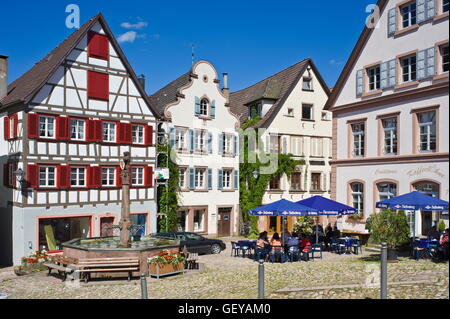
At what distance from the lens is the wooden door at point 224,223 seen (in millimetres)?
31172

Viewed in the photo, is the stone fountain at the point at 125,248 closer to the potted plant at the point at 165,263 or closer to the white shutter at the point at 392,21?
the potted plant at the point at 165,263

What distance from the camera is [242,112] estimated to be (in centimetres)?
3475

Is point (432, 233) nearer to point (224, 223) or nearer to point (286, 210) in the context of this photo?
point (286, 210)

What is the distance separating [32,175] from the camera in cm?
2283

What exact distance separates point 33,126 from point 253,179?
14.2 meters

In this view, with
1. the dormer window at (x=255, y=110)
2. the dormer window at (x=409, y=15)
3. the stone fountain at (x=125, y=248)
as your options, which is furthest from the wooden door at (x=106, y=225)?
the dormer window at (x=409, y=15)

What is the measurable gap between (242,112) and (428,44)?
2809 centimetres

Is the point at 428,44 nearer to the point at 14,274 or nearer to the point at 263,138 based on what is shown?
the point at 14,274

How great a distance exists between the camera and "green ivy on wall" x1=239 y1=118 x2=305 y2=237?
31234mm

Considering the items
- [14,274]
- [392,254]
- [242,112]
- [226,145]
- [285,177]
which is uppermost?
[242,112]

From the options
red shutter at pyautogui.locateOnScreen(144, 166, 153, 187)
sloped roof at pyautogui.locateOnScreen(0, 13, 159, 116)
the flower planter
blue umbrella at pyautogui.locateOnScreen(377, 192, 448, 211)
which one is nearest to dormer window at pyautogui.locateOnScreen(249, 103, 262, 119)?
sloped roof at pyautogui.locateOnScreen(0, 13, 159, 116)

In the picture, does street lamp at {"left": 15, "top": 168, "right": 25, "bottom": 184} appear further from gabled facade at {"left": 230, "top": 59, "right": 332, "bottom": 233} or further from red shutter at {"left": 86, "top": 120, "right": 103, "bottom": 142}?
gabled facade at {"left": 230, "top": 59, "right": 332, "bottom": 233}
